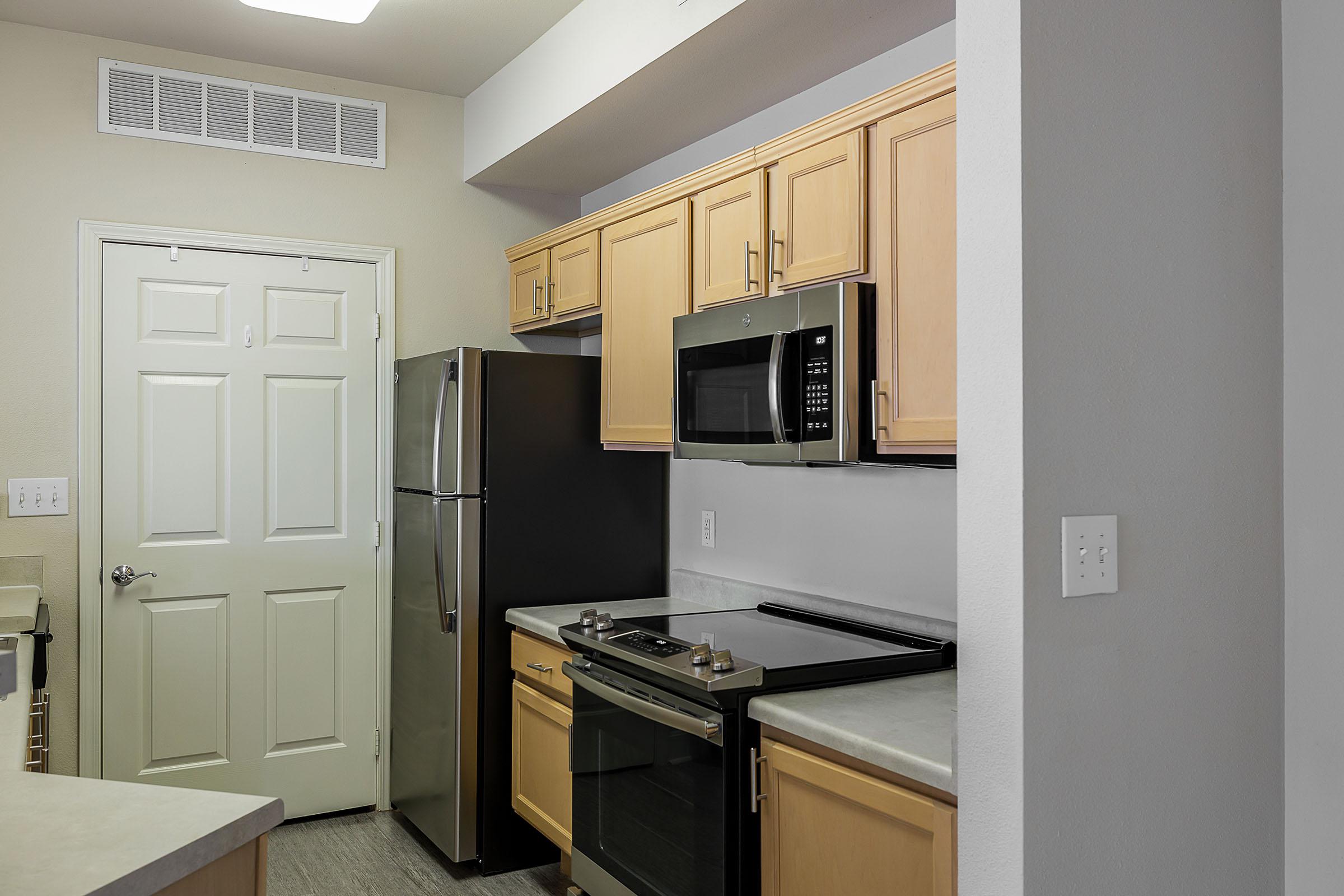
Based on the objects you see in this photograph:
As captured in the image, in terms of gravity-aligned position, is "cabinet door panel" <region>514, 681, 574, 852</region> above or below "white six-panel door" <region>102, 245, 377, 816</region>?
below

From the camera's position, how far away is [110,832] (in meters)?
1.12

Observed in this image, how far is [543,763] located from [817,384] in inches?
59.9

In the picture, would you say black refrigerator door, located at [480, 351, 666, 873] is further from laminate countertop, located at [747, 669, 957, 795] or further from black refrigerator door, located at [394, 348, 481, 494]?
laminate countertop, located at [747, 669, 957, 795]

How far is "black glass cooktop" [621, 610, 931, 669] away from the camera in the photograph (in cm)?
227

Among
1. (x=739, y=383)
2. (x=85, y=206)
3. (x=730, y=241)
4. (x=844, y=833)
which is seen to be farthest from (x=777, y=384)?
(x=85, y=206)

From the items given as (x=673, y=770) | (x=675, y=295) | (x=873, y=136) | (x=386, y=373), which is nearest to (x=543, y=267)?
(x=386, y=373)

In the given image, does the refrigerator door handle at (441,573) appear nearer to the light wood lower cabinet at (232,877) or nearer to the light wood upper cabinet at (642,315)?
the light wood upper cabinet at (642,315)

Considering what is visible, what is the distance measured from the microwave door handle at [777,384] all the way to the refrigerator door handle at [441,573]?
54.9 inches

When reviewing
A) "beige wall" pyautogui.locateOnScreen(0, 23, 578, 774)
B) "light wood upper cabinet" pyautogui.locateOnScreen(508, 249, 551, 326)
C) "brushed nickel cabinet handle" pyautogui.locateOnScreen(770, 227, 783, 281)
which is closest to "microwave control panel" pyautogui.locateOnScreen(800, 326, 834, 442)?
"brushed nickel cabinet handle" pyautogui.locateOnScreen(770, 227, 783, 281)

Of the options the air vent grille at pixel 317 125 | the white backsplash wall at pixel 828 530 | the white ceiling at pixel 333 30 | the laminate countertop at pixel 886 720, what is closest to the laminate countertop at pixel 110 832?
the laminate countertop at pixel 886 720

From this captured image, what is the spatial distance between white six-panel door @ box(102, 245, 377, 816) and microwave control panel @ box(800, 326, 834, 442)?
209 cm

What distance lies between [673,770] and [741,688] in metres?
0.32

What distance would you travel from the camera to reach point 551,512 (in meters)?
3.32

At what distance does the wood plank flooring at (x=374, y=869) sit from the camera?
306cm
